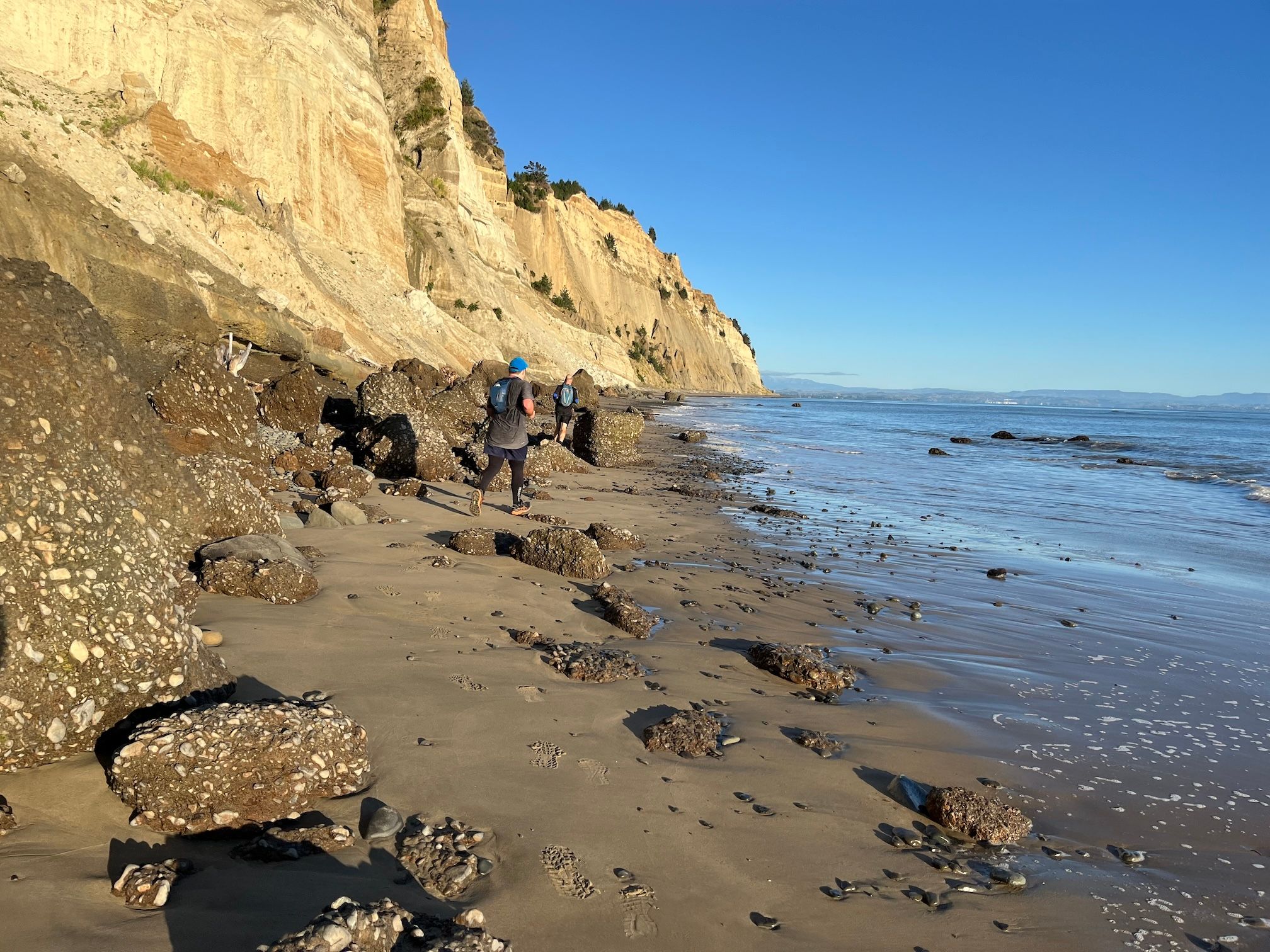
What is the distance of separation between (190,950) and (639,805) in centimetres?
163

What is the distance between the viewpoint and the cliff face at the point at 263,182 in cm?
1401

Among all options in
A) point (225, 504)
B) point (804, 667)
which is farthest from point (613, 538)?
point (225, 504)

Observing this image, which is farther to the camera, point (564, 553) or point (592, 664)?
point (564, 553)

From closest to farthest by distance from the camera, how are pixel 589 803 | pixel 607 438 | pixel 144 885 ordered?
1. pixel 144 885
2. pixel 589 803
3. pixel 607 438

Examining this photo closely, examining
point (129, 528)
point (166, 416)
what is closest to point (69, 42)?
point (166, 416)

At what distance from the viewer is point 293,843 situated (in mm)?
2574

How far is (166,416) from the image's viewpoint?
7844 mm

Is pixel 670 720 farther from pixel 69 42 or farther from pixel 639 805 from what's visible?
pixel 69 42

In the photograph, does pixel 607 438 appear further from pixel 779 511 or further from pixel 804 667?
pixel 804 667

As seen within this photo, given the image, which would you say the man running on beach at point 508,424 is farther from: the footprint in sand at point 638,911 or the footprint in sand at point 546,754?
the footprint in sand at point 638,911

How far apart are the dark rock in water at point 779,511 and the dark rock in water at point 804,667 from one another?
19.1ft

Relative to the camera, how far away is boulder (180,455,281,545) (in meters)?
5.25

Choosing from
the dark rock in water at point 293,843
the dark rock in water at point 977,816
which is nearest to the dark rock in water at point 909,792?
the dark rock in water at point 977,816

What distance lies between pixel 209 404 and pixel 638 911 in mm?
7526
